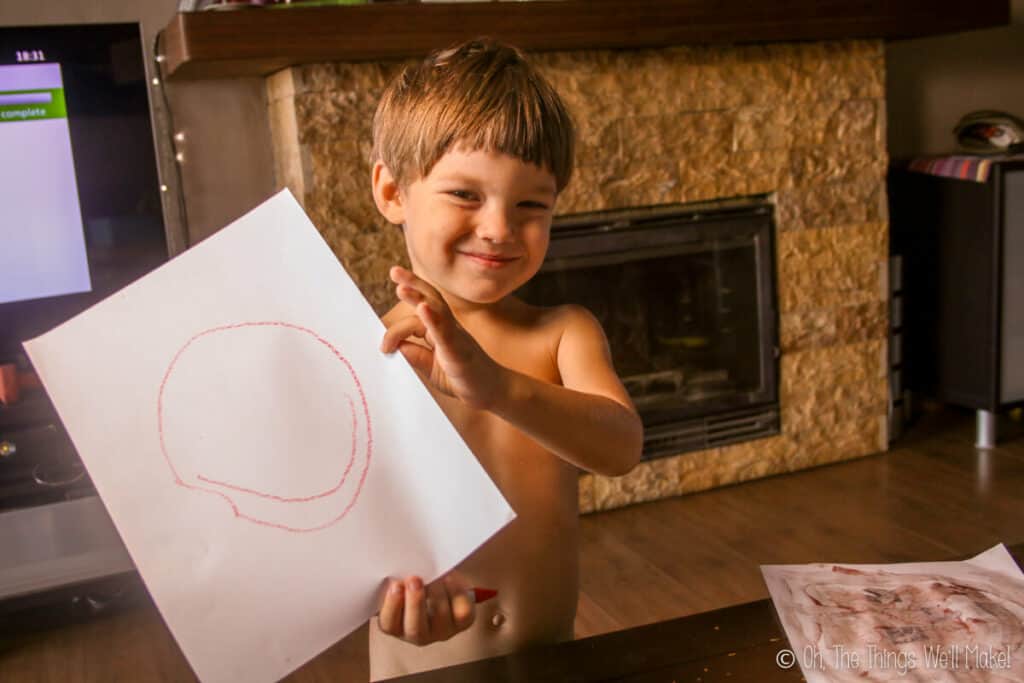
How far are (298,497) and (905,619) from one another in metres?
0.38

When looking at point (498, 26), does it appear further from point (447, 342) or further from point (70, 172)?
point (447, 342)

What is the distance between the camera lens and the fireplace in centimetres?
221

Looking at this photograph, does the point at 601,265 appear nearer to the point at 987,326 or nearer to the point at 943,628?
the point at 987,326

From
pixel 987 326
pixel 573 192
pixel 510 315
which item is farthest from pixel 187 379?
pixel 987 326

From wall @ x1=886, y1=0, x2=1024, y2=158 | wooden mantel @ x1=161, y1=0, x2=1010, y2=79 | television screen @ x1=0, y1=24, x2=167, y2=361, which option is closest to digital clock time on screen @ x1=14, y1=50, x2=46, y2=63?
television screen @ x1=0, y1=24, x2=167, y2=361

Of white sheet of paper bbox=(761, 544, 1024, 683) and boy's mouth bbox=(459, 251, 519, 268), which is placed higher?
boy's mouth bbox=(459, 251, 519, 268)

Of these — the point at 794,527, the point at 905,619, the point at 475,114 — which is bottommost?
the point at 794,527

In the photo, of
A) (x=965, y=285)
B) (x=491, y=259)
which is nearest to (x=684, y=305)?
(x=965, y=285)

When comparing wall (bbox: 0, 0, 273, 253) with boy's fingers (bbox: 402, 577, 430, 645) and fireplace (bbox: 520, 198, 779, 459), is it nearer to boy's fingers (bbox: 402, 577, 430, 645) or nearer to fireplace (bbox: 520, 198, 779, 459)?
fireplace (bbox: 520, 198, 779, 459)

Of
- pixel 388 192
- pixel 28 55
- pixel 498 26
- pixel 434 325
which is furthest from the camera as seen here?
pixel 498 26

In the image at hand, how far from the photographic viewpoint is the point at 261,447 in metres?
0.58

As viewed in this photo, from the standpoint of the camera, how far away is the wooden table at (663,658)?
0.59 meters

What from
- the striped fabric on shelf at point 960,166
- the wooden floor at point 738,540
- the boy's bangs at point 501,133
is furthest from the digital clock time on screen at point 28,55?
the striped fabric on shelf at point 960,166

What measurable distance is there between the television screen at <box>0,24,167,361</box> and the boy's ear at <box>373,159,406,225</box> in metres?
1.15
